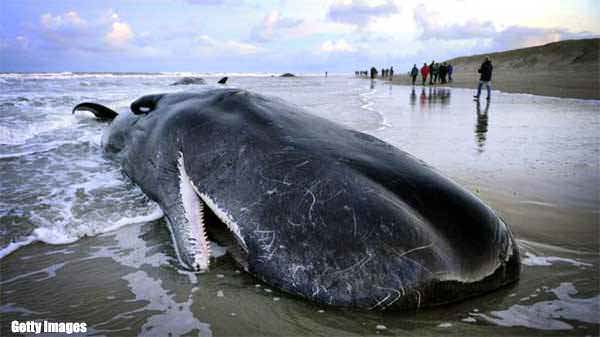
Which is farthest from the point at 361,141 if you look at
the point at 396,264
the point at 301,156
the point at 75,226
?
the point at 75,226

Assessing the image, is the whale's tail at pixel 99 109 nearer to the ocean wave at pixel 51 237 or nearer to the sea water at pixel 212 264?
the sea water at pixel 212 264

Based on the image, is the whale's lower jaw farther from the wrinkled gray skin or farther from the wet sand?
the wet sand

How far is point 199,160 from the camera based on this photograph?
10.5 feet

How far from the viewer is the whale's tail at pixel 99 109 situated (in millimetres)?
9022

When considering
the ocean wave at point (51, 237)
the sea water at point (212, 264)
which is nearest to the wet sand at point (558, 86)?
the sea water at point (212, 264)

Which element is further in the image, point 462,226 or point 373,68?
point 373,68

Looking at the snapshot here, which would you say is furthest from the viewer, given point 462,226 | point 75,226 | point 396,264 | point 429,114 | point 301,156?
point 429,114

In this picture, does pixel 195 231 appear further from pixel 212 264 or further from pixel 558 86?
pixel 558 86

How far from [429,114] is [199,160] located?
1045 cm

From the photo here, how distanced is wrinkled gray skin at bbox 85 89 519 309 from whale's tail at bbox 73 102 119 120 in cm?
684

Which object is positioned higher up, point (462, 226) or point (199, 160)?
point (199, 160)

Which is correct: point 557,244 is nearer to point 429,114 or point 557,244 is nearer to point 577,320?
point 577,320

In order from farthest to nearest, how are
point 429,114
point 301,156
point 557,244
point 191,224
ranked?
point 429,114 < point 557,244 < point 191,224 < point 301,156

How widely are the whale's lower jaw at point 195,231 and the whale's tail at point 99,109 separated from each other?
6768 millimetres
